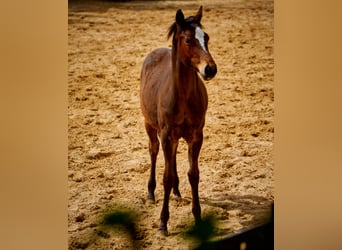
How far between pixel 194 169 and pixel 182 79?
1.42ft

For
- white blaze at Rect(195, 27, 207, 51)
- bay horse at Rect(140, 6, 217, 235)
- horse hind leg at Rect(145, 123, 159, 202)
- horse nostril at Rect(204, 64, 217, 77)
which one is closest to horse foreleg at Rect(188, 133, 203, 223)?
bay horse at Rect(140, 6, 217, 235)

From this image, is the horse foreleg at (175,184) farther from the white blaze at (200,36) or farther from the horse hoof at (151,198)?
the white blaze at (200,36)

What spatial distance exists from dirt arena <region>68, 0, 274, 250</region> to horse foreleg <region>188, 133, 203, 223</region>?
3 cm

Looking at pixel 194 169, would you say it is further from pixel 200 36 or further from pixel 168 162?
pixel 200 36

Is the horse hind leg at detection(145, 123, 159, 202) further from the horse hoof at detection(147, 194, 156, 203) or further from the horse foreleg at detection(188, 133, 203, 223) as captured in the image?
the horse foreleg at detection(188, 133, 203, 223)

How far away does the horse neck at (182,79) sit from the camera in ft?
A: 9.39

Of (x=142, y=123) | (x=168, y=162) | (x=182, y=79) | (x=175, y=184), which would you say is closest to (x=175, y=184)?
(x=175, y=184)

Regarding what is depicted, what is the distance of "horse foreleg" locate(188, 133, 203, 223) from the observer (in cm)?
282

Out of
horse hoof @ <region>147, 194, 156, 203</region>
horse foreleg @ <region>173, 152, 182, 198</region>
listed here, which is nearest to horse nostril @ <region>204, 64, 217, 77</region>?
horse foreleg @ <region>173, 152, 182, 198</region>

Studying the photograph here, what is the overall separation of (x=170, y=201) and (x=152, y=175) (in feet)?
0.49

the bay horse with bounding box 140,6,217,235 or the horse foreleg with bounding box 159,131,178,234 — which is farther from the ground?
the bay horse with bounding box 140,6,217,235

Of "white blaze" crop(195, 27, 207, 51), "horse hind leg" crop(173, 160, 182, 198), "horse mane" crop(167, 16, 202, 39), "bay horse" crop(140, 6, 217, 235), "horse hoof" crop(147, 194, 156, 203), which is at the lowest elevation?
"horse hoof" crop(147, 194, 156, 203)

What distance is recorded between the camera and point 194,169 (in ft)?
9.36

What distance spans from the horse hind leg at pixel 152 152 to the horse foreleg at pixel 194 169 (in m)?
0.16
